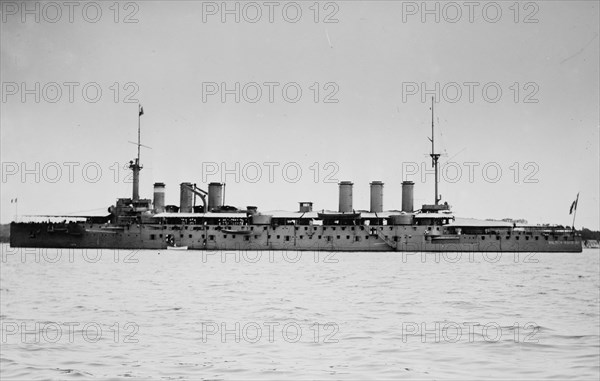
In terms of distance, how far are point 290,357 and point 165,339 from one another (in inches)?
84.6

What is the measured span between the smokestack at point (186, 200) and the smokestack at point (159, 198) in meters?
1.60

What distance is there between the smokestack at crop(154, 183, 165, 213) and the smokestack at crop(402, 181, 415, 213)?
2125cm

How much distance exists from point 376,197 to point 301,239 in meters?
7.79

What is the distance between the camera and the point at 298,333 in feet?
32.4

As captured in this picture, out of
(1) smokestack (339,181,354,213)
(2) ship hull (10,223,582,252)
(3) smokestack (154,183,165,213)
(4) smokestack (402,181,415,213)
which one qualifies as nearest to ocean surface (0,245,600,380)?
(2) ship hull (10,223,582,252)

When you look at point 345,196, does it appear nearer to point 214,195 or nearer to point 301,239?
point 301,239

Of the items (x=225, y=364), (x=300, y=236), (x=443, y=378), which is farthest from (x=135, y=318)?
(x=300, y=236)

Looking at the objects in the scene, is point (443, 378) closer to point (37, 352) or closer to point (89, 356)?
point (89, 356)

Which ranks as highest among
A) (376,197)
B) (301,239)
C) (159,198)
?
(376,197)

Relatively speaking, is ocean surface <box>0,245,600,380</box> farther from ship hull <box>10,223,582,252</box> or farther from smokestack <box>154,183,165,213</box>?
smokestack <box>154,183,165,213</box>

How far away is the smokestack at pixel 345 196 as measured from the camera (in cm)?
5544

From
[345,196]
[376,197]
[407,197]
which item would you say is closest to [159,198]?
[345,196]

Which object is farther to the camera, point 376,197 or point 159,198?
point 159,198

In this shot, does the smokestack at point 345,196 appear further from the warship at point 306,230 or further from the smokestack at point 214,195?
the smokestack at point 214,195
